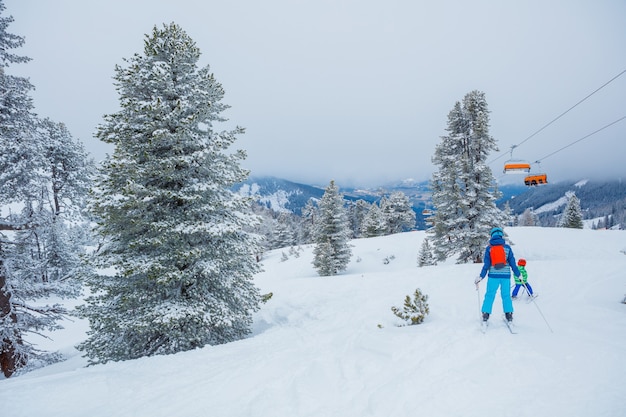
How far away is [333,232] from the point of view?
28312 millimetres

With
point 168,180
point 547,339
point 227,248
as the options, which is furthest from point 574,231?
point 168,180

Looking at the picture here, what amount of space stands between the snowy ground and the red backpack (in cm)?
123

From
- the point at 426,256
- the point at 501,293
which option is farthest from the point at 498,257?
the point at 426,256

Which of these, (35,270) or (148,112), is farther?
(35,270)

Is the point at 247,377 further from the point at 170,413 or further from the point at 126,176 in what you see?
the point at 126,176

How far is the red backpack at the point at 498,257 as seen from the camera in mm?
6393

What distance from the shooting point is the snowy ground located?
3756 mm

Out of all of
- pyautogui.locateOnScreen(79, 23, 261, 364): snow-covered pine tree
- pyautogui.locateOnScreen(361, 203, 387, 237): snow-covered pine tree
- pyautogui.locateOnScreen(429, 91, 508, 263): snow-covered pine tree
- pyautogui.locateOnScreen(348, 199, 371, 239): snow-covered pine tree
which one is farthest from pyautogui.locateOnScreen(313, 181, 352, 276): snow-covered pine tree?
pyautogui.locateOnScreen(348, 199, 371, 239): snow-covered pine tree

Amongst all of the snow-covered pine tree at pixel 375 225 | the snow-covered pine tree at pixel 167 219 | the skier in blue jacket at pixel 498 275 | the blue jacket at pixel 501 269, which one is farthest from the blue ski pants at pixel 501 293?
the snow-covered pine tree at pixel 375 225

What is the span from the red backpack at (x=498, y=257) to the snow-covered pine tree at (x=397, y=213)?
42183 millimetres

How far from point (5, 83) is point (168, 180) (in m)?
7.12

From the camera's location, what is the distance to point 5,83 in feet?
30.2

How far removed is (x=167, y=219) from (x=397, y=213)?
44972 millimetres

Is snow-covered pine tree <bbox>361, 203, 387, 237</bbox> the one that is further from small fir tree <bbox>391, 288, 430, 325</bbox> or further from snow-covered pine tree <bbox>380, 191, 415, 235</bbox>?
small fir tree <bbox>391, 288, 430, 325</bbox>
